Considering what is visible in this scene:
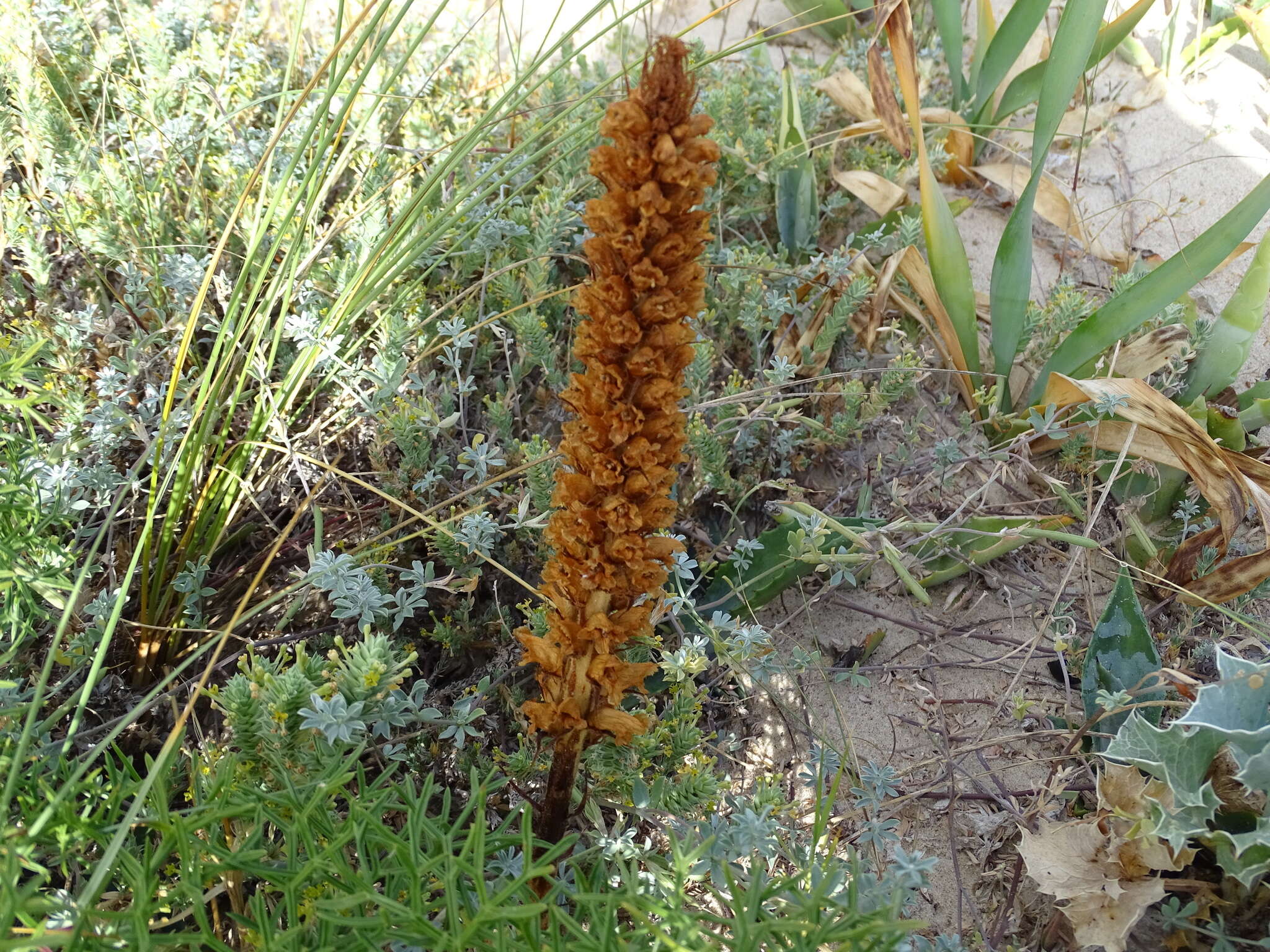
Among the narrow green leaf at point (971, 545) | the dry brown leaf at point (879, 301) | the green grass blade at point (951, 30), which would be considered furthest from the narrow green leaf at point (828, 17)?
the narrow green leaf at point (971, 545)

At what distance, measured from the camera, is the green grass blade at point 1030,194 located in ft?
7.08

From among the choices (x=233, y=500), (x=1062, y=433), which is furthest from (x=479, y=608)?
(x=1062, y=433)

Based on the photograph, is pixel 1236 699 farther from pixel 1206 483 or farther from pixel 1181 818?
pixel 1206 483

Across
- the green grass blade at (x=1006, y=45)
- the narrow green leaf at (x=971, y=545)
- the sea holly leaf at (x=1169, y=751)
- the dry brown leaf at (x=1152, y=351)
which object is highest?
the green grass blade at (x=1006, y=45)

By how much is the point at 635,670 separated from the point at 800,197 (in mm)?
1777

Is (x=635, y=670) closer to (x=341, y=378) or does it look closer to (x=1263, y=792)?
(x=1263, y=792)

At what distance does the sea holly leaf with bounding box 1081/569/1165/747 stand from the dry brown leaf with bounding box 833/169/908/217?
1.42 m

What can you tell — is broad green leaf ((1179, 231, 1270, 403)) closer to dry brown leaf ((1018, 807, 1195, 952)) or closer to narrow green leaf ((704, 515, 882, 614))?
narrow green leaf ((704, 515, 882, 614))

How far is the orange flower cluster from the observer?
110 cm

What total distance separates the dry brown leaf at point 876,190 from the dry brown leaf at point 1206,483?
0.93 m

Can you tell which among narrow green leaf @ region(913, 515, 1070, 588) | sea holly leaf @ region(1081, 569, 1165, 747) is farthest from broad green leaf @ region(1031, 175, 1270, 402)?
sea holly leaf @ region(1081, 569, 1165, 747)

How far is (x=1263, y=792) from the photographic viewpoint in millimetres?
1492

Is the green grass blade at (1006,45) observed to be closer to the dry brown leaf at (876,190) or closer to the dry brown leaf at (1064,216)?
the dry brown leaf at (1064,216)

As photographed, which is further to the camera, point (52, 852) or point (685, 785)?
point (685, 785)
